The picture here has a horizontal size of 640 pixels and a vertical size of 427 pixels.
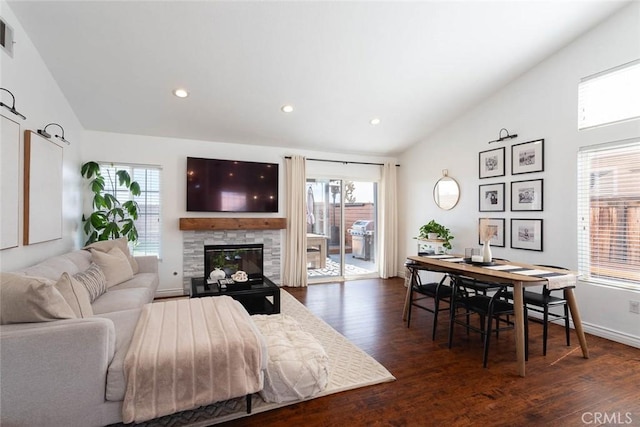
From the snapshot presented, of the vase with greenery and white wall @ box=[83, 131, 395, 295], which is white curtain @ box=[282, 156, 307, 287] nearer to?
white wall @ box=[83, 131, 395, 295]

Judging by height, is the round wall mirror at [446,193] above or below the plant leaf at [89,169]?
below

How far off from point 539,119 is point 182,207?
195 inches

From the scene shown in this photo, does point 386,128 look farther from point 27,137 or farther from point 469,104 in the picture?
Result: point 27,137

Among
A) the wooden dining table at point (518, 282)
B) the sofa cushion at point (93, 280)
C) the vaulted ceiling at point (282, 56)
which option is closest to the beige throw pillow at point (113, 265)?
the sofa cushion at point (93, 280)

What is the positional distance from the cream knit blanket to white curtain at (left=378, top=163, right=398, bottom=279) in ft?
14.2

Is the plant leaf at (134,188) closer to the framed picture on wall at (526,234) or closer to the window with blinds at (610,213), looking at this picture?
the framed picture on wall at (526,234)

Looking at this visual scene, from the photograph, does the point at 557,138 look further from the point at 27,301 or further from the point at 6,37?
the point at 6,37

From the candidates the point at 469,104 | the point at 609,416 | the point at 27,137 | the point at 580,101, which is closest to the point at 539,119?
the point at 580,101

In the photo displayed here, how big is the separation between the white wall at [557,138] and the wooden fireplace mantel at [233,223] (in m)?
2.84

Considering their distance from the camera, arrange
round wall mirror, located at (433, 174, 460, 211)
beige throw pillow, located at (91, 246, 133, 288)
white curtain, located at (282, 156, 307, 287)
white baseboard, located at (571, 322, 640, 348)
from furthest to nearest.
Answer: white curtain, located at (282, 156, 307, 287)
round wall mirror, located at (433, 174, 460, 211)
beige throw pillow, located at (91, 246, 133, 288)
white baseboard, located at (571, 322, 640, 348)

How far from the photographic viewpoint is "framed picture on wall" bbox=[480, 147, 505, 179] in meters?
4.30

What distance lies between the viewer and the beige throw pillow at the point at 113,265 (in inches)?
132

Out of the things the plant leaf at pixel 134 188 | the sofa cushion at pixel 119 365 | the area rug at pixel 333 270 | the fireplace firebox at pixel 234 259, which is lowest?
the area rug at pixel 333 270

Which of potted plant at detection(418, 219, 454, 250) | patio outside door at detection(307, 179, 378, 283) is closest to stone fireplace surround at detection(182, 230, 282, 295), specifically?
patio outside door at detection(307, 179, 378, 283)
